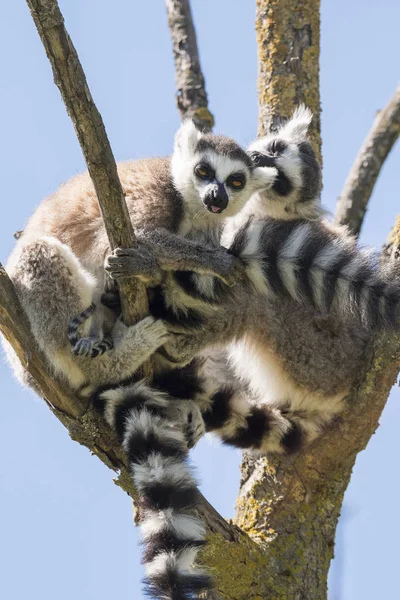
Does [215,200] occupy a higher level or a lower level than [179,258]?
higher

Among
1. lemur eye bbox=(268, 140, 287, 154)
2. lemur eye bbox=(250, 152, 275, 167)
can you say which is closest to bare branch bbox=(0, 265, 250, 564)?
lemur eye bbox=(250, 152, 275, 167)

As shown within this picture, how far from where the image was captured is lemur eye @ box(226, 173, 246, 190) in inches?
215

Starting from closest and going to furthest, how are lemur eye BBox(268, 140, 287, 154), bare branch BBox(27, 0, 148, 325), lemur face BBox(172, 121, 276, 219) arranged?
1. bare branch BBox(27, 0, 148, 325)
2. lemur face BBox(172, 121, 276, 219)
3. lemur eye BBox(268, 140, 287, 154)

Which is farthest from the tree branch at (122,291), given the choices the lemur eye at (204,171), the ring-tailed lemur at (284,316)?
the lemur eye at (204,171)

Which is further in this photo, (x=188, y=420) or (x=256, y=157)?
(x=256, y=157)

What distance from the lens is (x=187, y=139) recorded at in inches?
224

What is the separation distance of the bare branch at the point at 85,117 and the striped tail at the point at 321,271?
0.80 metres

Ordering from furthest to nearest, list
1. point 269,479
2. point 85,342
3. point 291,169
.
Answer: point 291,169 < point 269,479 < point 85,342

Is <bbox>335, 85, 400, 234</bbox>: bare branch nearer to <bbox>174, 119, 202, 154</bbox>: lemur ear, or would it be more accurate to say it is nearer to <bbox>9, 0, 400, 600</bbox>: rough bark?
<bbox>174, 119, 202, 154</bbox>: lemur ear

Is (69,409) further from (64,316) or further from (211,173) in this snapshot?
(211,173)

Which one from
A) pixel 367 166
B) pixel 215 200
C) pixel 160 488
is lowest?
pixel 160 488

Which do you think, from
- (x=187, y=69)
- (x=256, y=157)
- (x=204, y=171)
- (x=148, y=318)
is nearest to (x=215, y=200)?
(x=204, y=171)

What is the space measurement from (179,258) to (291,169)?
5.12 ft

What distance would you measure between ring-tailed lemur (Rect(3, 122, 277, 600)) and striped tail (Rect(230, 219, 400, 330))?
0.21m
